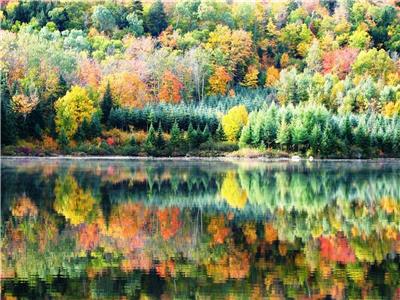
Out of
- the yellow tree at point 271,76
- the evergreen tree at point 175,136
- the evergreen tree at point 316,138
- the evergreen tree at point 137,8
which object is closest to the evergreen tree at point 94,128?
the evergreen tree at point 175,136

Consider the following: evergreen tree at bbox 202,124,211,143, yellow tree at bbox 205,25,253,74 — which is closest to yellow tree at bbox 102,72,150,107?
evergreen tree at bbox 202,124,211,143

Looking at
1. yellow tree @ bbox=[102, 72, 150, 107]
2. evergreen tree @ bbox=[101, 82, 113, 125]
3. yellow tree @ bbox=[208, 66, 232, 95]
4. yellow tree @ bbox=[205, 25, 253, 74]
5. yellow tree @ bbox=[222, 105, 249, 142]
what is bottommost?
yellow tree @ bbox=[222, 105, 249, 142]

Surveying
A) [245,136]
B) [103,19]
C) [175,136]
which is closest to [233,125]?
[245,136]

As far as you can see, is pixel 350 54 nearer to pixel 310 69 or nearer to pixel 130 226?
pixel 310 69

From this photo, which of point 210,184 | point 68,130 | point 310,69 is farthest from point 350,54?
point 210,184

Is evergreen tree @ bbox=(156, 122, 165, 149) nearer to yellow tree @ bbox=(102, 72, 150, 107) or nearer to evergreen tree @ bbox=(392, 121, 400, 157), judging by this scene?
yellow tree @ bbox=(102, 72, 150, 107)

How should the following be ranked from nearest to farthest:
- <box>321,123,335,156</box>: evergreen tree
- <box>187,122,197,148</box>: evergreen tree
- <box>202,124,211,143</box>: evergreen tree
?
<box>321,123,335,156</box>: evergreen tree → <box>187,122,197,148</box>: evergreen tree → <box>202,124,211,143</box>: evergreen tree

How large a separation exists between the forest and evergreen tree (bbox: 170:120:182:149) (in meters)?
0.13

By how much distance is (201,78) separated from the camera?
102625mm

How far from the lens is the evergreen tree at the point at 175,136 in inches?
2879

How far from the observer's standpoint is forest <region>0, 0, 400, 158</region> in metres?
74.3

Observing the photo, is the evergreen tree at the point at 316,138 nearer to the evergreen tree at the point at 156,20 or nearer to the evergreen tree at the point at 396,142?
the evergreen tree at the point at 396,142

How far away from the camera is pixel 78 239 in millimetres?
22938

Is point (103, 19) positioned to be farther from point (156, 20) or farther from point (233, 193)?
point (233, 193)
